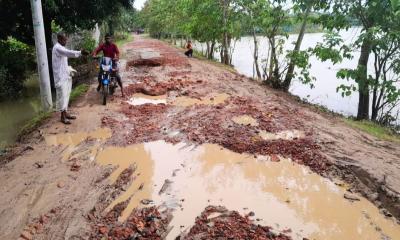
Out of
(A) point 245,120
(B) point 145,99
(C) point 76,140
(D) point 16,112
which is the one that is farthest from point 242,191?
(D) point 16,112

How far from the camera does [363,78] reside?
10352 millimetres

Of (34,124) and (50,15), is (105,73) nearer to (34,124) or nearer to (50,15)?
(34,124)

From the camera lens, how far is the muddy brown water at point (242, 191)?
A: 4.61m

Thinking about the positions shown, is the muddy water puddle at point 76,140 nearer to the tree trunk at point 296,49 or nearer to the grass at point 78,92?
the grass at point 78,92

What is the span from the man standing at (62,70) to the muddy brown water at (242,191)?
1338 millimetres

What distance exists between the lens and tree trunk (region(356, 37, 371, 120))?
33.7 feet

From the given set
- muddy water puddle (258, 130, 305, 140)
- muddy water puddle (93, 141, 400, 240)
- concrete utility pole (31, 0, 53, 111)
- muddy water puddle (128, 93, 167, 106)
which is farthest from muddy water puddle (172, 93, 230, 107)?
muddy water puddle (93, 141, 400, 240)

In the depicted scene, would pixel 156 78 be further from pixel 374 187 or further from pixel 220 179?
pixel 374 187

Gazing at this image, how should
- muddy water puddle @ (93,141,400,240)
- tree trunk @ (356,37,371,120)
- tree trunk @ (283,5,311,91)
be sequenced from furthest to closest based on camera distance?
tree trunk @ (283,5,311,91) < tree trunk @ (356,37,371,120) < muddy water puddle @ (93,141,400,240)

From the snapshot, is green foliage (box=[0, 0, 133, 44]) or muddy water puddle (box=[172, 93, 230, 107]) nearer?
muddy water puddle (box=[172, 93, 230, 107])

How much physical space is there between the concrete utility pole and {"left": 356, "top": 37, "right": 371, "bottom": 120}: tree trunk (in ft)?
25.5

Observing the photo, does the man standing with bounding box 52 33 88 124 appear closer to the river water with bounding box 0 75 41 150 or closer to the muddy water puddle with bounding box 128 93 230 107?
the river water with bounding box 0 75 41 150

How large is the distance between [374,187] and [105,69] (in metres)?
7.02

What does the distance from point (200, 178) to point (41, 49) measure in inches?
203
